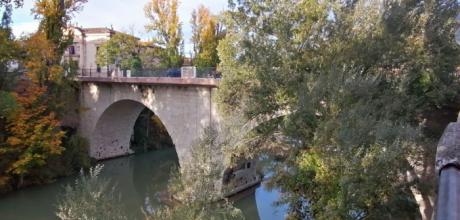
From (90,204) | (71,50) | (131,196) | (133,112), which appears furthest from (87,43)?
(90,204)

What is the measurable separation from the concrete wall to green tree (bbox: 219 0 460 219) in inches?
165

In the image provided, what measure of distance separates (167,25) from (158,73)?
9.74 metres

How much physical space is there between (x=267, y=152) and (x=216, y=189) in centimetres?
511

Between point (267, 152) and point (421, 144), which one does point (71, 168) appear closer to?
point (267, 152)

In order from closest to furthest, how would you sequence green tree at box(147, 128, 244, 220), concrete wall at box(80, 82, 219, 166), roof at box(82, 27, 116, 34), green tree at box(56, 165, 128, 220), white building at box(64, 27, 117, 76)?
green tree at box(56, 165, 128, 220) → green tree at box(147, 128, 244, 220) → concrete wall at box(80, 82, 219, 166) → roof at box(82, 27, 116, 34) → white building at box(64, 27, 117, 76)

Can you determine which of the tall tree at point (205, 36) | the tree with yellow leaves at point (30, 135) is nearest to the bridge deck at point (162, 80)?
the tree with yellow leaves at point (30, 135)

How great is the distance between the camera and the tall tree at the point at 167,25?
2814 cm

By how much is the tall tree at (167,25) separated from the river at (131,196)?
25.2 feet

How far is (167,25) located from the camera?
2841cm

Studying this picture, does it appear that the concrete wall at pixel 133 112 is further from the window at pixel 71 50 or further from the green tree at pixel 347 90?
the window at pixel 71 50

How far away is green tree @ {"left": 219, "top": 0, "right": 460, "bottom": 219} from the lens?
805 cm

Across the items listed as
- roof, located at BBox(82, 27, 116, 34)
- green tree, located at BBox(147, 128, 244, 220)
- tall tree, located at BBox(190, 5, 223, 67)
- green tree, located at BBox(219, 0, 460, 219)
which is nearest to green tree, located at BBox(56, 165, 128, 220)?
green tree, located at BBox(147, 128, 244, 220)


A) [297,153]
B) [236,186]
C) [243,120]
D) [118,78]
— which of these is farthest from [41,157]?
[297,153]

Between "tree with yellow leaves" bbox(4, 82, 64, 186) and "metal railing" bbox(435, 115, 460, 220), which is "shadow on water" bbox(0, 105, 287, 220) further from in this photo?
"metal railing" bbox(435, 115, 460, 220)
